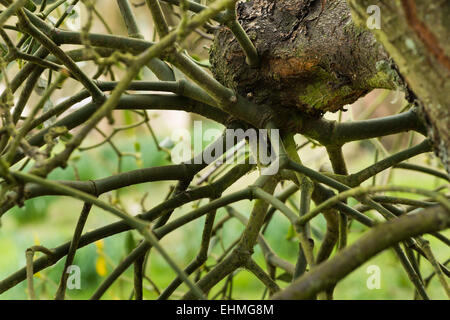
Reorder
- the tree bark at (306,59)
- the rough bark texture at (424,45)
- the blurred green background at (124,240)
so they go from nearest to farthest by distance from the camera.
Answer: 1. the rough bark texture at (424,45)
2. the tree bark at (306,59)
3. the blurred green background at (124,240)

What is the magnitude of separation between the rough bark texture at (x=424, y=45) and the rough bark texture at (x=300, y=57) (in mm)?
167

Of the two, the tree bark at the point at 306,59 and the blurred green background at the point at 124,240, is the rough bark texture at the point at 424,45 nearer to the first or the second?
the tree bark at the point at 306,59

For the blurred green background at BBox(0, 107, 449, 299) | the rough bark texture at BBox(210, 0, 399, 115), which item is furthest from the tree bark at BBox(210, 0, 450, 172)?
the blurred green background at BBox(0, 107, 449, 299)

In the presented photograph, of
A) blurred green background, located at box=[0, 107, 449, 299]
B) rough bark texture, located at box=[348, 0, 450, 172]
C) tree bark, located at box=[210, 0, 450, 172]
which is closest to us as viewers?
rough bark texture, located at box=[348, 0, 450, 172]

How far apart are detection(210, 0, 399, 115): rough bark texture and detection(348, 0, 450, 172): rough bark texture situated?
6.6 inches

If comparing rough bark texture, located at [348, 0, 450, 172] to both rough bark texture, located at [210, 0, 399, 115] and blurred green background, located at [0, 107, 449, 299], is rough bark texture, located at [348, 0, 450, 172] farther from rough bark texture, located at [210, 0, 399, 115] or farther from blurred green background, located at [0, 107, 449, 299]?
blurred green background, located at [0, 107, 449, 299]

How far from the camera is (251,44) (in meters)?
0.55

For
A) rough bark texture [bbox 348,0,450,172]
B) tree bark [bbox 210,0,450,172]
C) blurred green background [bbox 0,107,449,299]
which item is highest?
blurred green background [bbox 0,107,449,299]

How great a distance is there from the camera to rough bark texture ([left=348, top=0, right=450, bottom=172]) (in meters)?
0.31

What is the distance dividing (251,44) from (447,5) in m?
0.27

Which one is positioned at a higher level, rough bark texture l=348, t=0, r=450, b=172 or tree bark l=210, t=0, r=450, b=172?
tree bark l=210, t=0, r=450, b=172

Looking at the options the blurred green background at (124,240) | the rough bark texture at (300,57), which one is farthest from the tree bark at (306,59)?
the blurred green background at (124,240)

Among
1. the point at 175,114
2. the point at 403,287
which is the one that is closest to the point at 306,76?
the point at 403,287

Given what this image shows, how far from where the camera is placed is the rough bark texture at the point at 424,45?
308 millimetres
